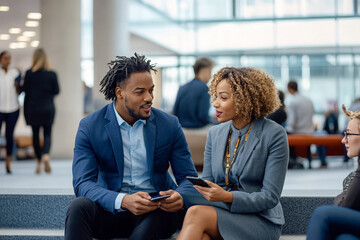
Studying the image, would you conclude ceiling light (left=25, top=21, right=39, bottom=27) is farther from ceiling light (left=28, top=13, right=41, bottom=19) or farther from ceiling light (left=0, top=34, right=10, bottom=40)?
ceiling light (left=0, top=34, right=10, bottom=40)

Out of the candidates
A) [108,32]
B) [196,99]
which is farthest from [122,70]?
[108,32]

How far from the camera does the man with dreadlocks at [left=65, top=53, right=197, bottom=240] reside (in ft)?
10.1

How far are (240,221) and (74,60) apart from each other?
863 cm

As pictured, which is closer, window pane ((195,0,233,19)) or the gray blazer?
the gray blazer

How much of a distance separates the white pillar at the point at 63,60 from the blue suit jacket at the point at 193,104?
4.80 metres

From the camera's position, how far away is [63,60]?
10.9 m

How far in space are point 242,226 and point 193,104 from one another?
3660 millimetres

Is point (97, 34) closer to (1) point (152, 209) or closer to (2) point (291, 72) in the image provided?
(2) point (291, 72)

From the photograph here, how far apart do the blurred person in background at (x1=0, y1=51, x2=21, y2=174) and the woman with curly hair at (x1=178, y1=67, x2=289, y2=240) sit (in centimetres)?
492

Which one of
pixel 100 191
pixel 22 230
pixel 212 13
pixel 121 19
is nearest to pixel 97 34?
pixel 121 19

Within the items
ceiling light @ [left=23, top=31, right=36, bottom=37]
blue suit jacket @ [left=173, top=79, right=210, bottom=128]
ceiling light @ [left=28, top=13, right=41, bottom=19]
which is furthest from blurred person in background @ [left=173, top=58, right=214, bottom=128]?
ceiling light @ [left=23, top=31, right=36, bottom=37]

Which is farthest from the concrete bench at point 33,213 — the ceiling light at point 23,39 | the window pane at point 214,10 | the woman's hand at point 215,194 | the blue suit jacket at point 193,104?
the window pane at point 214,10

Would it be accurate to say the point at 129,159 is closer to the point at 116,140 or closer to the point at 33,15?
the point at 116,140

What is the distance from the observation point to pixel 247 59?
53.4 feet
